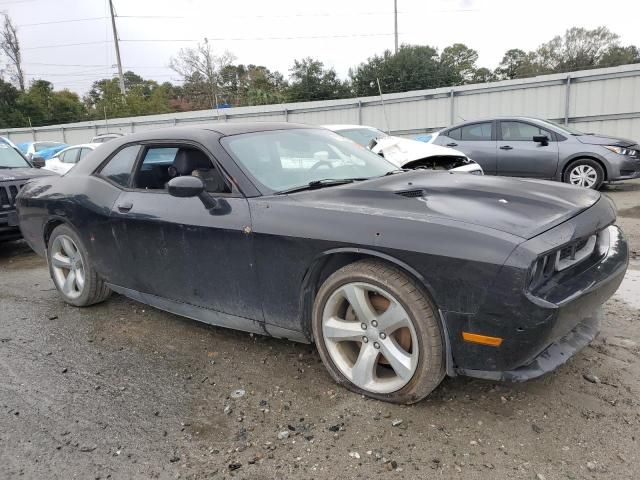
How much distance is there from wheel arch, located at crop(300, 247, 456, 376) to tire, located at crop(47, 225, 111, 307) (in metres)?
2.25

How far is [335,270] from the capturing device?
2.63 meters

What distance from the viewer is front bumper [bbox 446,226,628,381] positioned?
207 cm

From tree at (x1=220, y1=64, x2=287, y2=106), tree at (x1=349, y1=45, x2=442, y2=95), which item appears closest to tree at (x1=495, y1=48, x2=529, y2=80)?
tree at (x1=349, y1=45, x2=442, y2=95)

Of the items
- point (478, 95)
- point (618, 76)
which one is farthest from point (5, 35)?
point (618, 76)

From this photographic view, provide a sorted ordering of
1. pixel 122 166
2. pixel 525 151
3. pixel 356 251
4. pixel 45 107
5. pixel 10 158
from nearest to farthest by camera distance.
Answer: pixel 356 251 → pixel 122 166 → pixel 10 158 → pixel 525 151 → pixel 45 107

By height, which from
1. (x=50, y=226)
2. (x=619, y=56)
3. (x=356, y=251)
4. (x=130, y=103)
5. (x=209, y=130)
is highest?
(x=619, y=56)

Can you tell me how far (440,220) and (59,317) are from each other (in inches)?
137

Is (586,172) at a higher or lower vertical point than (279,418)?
higher

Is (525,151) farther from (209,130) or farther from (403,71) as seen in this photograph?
(403,71)

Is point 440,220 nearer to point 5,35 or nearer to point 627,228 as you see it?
point 627,228

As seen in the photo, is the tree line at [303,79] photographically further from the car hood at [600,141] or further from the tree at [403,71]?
the car hood at [600,141]

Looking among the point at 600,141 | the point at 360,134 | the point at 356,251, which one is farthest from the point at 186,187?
the point at 600,141

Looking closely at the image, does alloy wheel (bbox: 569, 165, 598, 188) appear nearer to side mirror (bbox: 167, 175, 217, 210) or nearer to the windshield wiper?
the windshield wiper

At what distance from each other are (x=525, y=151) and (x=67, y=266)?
804 cm
